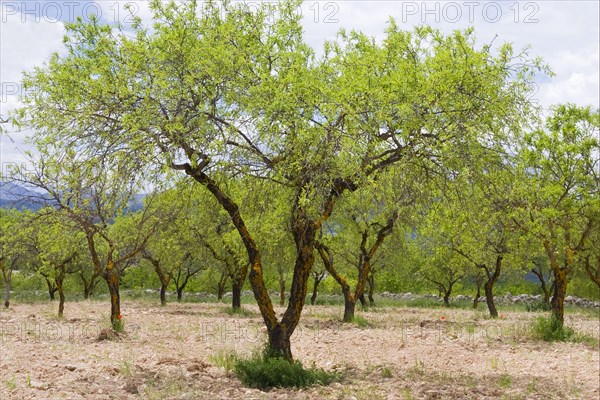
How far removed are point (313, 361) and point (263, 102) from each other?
21.6 ft

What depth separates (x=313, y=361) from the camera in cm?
1338

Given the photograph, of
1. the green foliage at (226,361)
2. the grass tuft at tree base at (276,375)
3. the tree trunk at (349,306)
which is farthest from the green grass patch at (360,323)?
the grass tuft at tree base at (276,375)

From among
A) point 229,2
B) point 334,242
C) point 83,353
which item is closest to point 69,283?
point 334,242

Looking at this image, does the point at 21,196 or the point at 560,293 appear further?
the point at 560,293

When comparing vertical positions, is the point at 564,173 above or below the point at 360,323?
above

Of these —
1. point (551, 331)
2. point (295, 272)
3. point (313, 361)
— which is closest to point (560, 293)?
point (551, 331)

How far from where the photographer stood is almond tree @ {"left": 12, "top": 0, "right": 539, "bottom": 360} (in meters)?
9.70

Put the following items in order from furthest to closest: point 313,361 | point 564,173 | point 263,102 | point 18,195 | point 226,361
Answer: point 564,173, point 18,195, point 313,361, point 226,361, point 263,102

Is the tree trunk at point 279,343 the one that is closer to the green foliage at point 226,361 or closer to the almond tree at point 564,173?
the green foliage at point 226,361

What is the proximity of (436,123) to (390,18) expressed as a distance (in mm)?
3165

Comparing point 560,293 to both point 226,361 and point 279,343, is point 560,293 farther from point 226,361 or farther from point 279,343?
point 226,361

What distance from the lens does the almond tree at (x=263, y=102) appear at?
970 centimetres

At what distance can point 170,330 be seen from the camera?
21.2m

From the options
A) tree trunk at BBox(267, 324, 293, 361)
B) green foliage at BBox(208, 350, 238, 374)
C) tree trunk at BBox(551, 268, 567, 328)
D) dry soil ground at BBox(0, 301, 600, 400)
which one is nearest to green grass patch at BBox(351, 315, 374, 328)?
dry soil ground at BBox(0, 301, 600, 400)
